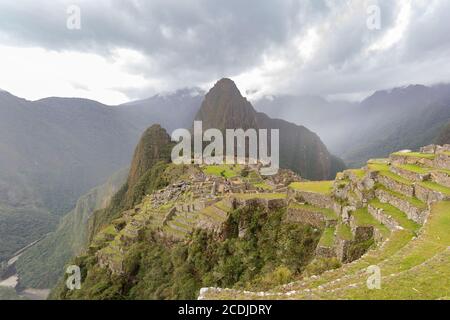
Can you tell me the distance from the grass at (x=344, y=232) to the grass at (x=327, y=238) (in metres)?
0.69

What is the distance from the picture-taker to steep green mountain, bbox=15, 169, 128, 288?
365ft

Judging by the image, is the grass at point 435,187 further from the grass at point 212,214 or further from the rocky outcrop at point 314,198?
the grass at point 212,214

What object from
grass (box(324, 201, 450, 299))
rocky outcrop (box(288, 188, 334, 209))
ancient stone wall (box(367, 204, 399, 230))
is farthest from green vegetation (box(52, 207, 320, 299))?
grass (box(324, 201, 450, 299))

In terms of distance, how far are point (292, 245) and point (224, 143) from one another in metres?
124

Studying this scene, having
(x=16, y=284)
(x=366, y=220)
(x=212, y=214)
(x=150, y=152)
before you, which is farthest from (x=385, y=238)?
(x=16, y=284)

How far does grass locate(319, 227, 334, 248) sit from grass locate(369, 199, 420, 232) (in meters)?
2.81

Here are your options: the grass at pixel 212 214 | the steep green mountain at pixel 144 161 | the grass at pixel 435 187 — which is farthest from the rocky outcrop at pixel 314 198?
the steep green mountain at pixel 144 161

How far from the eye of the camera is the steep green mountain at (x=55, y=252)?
111312 millimetres

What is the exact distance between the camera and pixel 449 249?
916 cm

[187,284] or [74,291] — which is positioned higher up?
[187,284]

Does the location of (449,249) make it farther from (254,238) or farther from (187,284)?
(187,284)

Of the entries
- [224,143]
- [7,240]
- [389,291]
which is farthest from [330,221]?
[7,240]

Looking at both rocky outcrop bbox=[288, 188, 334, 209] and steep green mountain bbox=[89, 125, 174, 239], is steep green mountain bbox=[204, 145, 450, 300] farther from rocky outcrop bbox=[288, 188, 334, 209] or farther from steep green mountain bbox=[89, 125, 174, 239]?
steep green mountain bbox=[89, 125, 174, 239]
